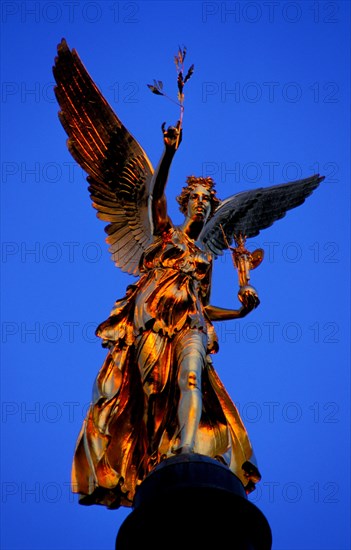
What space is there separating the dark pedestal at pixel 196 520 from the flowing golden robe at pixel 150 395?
8.10ft

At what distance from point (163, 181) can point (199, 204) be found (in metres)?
0.99

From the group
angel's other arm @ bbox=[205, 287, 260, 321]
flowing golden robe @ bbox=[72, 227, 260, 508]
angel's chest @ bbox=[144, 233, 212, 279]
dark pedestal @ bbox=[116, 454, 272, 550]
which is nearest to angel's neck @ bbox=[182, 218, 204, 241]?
angel's chest @ bbox=[144, 233, 212, 279]

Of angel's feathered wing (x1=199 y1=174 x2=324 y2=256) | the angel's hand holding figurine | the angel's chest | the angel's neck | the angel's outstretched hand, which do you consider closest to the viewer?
the angel's outstretched hand

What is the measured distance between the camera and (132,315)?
17547 mm

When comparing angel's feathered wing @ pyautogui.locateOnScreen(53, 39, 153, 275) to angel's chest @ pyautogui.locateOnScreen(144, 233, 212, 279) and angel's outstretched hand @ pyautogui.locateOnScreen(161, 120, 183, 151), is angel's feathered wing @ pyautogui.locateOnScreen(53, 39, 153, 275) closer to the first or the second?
angel's chest @ pyautogui.locateOnScreen(144, 233, 212, 279)

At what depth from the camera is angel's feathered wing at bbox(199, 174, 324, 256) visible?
1995 cm

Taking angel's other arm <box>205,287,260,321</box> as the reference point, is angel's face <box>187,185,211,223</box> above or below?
above

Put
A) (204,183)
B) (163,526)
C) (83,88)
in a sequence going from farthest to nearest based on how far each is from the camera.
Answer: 1. (83,88)
2. (204,183)
3. (163,526)

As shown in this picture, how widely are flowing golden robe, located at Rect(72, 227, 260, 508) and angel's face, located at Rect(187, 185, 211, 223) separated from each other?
0.75 metres

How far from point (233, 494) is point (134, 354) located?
13.9 ft

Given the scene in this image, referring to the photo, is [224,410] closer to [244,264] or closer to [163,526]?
[244,264]

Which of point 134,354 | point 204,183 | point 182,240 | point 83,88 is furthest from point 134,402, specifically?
point 83,88

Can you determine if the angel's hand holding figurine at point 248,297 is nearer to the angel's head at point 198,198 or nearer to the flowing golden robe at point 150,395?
the flowing golden robe at point 150,395

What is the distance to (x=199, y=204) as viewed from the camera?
18.4 metres
